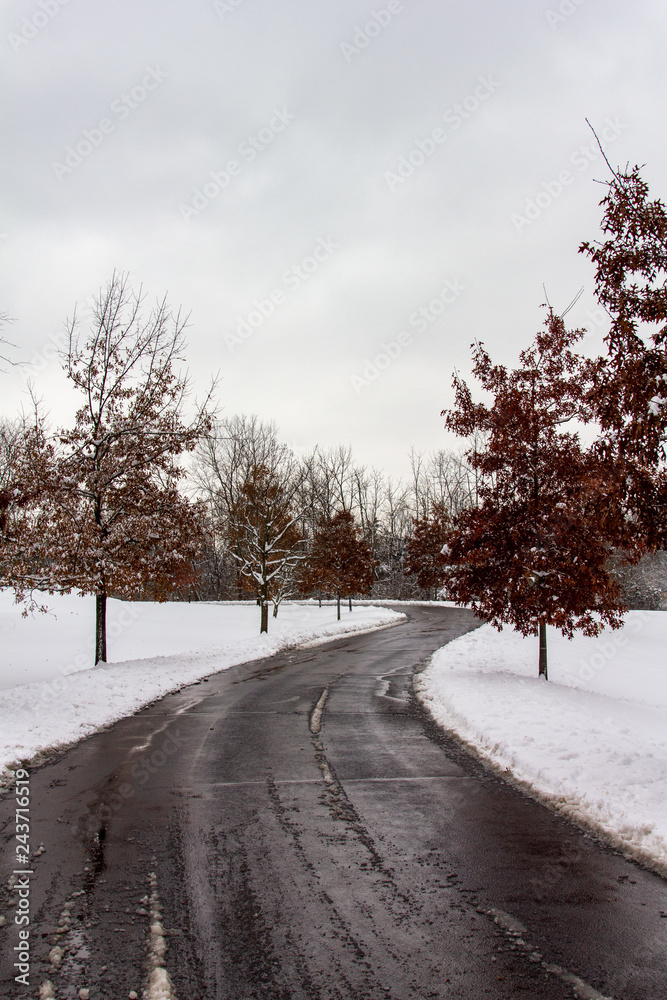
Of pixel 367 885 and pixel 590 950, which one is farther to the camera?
pixel 367 885

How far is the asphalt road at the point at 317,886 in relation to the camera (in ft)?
11.0

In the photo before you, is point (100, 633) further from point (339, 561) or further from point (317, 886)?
point (339, 561)

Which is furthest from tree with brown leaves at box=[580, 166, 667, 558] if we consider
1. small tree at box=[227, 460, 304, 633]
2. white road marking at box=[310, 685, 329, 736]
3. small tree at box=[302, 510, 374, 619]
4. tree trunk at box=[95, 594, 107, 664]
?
small tree at box=[302, 510, 374, 619]

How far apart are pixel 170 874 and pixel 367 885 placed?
1.41 m

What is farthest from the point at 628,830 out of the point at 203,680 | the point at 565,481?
the point at 203,680

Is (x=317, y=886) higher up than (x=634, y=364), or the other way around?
(x=634, y=364)

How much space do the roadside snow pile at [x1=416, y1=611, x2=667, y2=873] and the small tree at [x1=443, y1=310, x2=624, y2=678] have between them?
173 centimetres

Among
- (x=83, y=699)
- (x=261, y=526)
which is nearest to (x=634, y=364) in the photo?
(x=83, y=699)

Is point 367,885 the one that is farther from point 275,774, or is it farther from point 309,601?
point 309,601

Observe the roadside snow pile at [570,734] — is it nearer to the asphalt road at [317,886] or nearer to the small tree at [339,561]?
the asphalt road at [317,886]

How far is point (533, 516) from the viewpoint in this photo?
13398 millimetres

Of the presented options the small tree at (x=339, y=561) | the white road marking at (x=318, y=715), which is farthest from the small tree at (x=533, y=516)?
the small tree at (x=339, y=561)

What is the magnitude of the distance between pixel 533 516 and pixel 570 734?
18.9ft

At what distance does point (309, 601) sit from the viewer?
60719 millimetres
